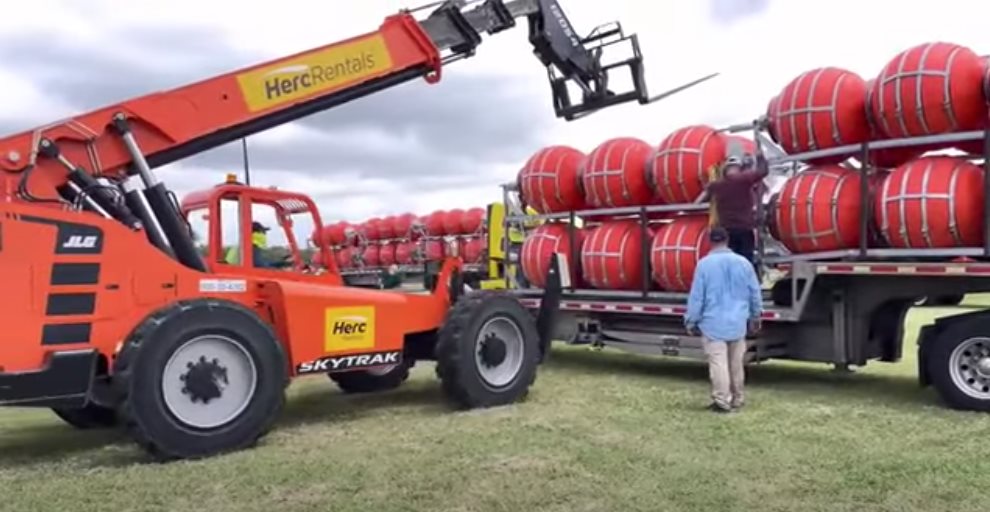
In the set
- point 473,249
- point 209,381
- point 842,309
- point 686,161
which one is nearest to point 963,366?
point 842,309

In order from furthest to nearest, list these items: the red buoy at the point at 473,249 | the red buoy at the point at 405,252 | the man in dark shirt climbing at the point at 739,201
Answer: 1. the red buoy at the point at 405,252
2. the red buoy at the point at 473,249
3. the man in dark shirt climbing at the point at 739,201

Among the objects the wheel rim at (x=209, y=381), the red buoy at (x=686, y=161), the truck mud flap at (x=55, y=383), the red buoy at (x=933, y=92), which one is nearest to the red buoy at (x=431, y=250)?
the red buoy at (x=686, y=161)

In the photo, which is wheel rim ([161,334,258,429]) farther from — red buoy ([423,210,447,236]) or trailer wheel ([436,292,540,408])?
red buoy ([423,210,447,236])

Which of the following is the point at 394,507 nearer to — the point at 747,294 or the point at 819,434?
the point at 819,434

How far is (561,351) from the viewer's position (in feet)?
45.8

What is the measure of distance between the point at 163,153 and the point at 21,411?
3.60 m

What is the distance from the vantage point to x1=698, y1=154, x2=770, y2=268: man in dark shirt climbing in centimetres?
980

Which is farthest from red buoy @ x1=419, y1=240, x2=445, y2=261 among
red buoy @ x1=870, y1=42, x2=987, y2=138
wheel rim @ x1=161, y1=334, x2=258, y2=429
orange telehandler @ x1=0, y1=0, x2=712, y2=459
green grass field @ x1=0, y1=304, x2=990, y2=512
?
wheel rim @ x1=161, y1=334, x2=258, y2=429

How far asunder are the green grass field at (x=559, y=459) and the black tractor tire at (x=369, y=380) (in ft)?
1.44

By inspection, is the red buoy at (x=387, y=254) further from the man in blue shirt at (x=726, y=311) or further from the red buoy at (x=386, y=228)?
the man in blue shirt at (x=726, y=311)

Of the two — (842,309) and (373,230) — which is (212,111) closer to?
(842,309)

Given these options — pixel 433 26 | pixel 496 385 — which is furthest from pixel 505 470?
pixel 433 26

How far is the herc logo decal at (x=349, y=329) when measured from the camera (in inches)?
315

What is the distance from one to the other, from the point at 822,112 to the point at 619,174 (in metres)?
2.72
